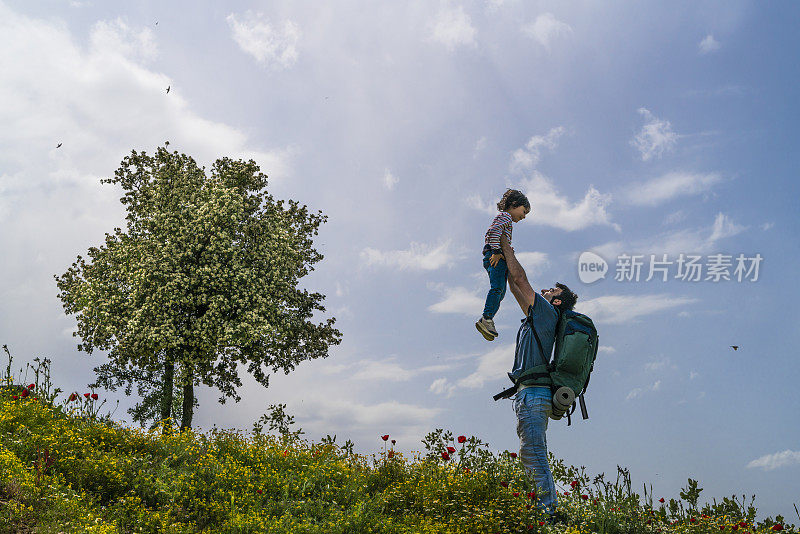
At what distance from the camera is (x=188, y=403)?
67.4 ft

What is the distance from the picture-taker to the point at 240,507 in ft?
27.0

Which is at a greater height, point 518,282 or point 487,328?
point 518,282

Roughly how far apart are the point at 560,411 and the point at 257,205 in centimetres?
1535

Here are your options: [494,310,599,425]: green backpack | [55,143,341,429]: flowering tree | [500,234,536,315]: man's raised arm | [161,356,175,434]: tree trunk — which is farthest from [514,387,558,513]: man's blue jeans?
[161,356,175,434]: tree trunk

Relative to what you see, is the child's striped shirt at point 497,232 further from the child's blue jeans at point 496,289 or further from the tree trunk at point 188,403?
the tree trunk at point 188,403

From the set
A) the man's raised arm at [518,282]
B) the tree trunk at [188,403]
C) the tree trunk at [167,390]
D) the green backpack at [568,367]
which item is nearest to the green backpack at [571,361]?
the green backpack at [568,367]

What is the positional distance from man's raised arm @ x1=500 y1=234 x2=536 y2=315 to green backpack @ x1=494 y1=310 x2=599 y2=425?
41cm

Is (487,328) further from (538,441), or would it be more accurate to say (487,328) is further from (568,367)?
(538,441)

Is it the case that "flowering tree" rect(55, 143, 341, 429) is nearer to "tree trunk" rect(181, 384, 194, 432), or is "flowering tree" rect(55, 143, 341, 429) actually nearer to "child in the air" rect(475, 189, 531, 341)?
"tree trunk" rect(181, 384, 194, 432)

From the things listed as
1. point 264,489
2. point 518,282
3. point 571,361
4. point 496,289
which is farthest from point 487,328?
point 264,489

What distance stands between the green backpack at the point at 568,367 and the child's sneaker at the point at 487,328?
2.03 ft

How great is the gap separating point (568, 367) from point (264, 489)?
4.76 m

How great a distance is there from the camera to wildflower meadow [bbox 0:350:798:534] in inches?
296

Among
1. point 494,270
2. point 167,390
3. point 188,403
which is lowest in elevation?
point 494,270
